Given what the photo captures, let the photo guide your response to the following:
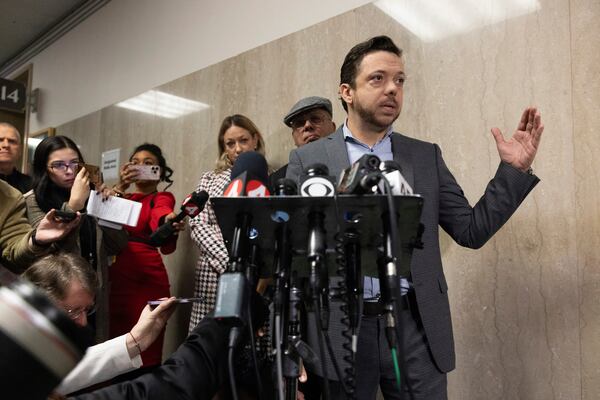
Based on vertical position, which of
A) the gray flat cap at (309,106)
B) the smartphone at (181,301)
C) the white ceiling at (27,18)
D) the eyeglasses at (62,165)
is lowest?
the smartphone at (181,301)

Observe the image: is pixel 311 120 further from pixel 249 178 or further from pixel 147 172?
pixel 249 178

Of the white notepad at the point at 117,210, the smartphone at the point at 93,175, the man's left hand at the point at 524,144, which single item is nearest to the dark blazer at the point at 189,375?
the man's left hand at the point at 524,144

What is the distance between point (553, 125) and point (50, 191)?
217cm

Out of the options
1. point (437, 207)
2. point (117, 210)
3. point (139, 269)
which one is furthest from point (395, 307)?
point (139, 269)

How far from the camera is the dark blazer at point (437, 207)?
1.34 m

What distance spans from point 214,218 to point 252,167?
159cm

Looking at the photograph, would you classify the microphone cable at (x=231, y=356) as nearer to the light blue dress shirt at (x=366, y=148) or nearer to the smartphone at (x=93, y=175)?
the light blue dress shirt at (x=366, y=148)

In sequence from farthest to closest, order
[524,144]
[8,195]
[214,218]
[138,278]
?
[138,278] → [214,218] → [8,195] → [524,144]

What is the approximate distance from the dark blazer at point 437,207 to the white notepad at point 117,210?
963 mm

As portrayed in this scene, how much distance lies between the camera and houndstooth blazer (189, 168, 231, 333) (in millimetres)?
2346

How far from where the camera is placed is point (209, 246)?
7.75ft

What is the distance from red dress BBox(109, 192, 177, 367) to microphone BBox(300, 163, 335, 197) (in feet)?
6.68

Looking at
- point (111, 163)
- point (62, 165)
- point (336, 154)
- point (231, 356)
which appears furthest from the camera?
point (111, 163)

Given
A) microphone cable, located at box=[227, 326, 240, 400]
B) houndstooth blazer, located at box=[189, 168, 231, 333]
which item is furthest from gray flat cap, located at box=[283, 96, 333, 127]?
microphone cable, located at box=[227, 326, 240, 400]
